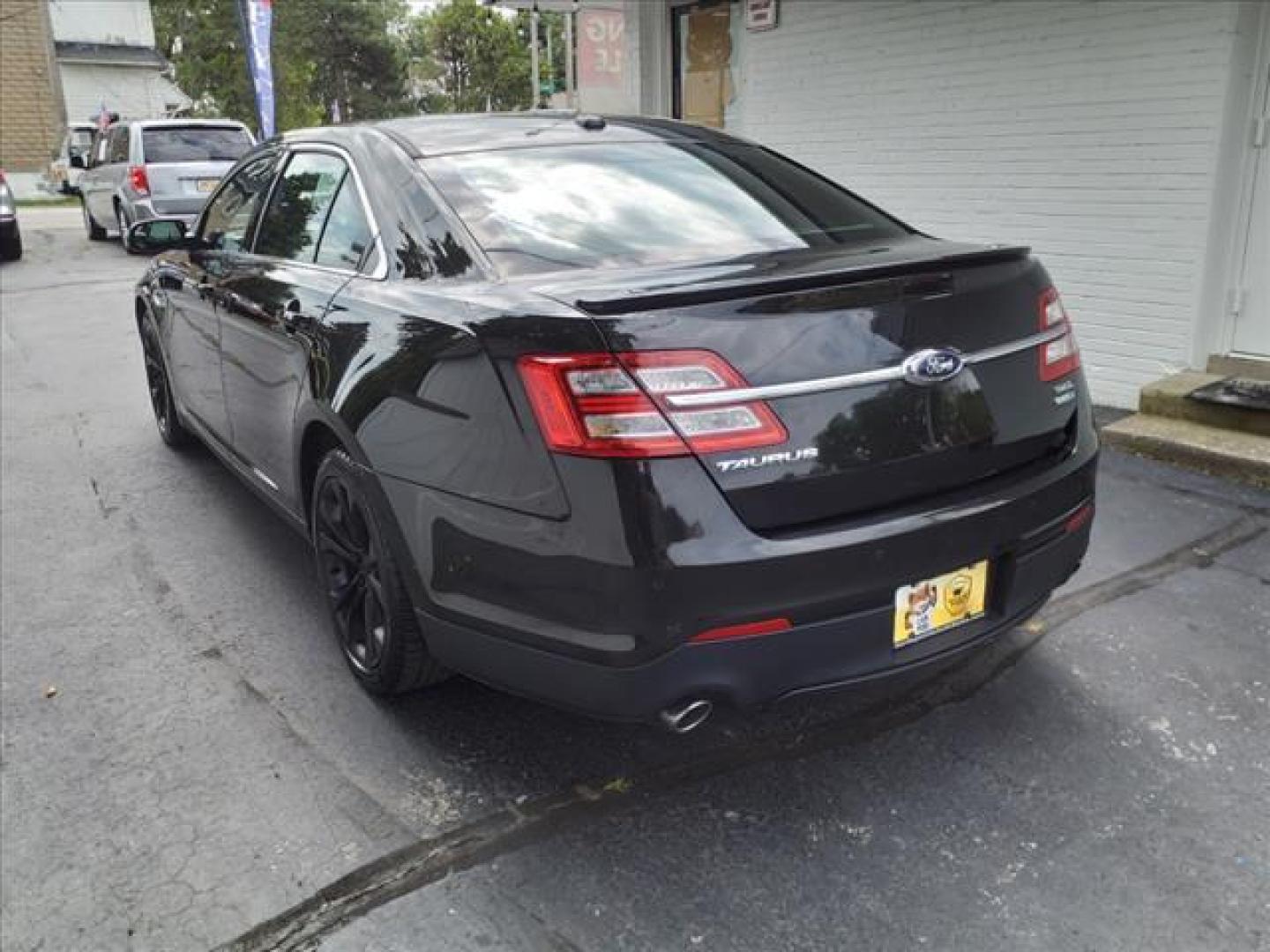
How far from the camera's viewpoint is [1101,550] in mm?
4195

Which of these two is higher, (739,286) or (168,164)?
(168,164)

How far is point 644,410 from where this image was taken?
215 cm

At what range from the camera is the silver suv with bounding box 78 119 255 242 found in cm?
1351

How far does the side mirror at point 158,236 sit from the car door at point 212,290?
78 mm

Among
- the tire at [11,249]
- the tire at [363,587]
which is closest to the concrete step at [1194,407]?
the tire at [363,587]

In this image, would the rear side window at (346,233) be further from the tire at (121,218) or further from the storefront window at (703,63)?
the tire at (121,218)

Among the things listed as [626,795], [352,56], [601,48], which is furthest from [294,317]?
[352,56]

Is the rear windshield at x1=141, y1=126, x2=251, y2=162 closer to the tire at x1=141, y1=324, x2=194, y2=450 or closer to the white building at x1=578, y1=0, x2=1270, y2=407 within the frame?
the white building at x1=578, y1=0, x2=1270, y2=407

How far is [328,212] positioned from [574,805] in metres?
2.09

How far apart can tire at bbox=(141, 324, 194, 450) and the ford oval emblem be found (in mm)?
4329

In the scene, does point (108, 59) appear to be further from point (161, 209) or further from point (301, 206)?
point (301, 206)

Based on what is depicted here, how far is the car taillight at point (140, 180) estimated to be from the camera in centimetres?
1352

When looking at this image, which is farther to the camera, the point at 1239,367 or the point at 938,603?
the point at 1239,367

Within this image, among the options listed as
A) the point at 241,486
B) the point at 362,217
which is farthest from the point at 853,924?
the point at 241,486
